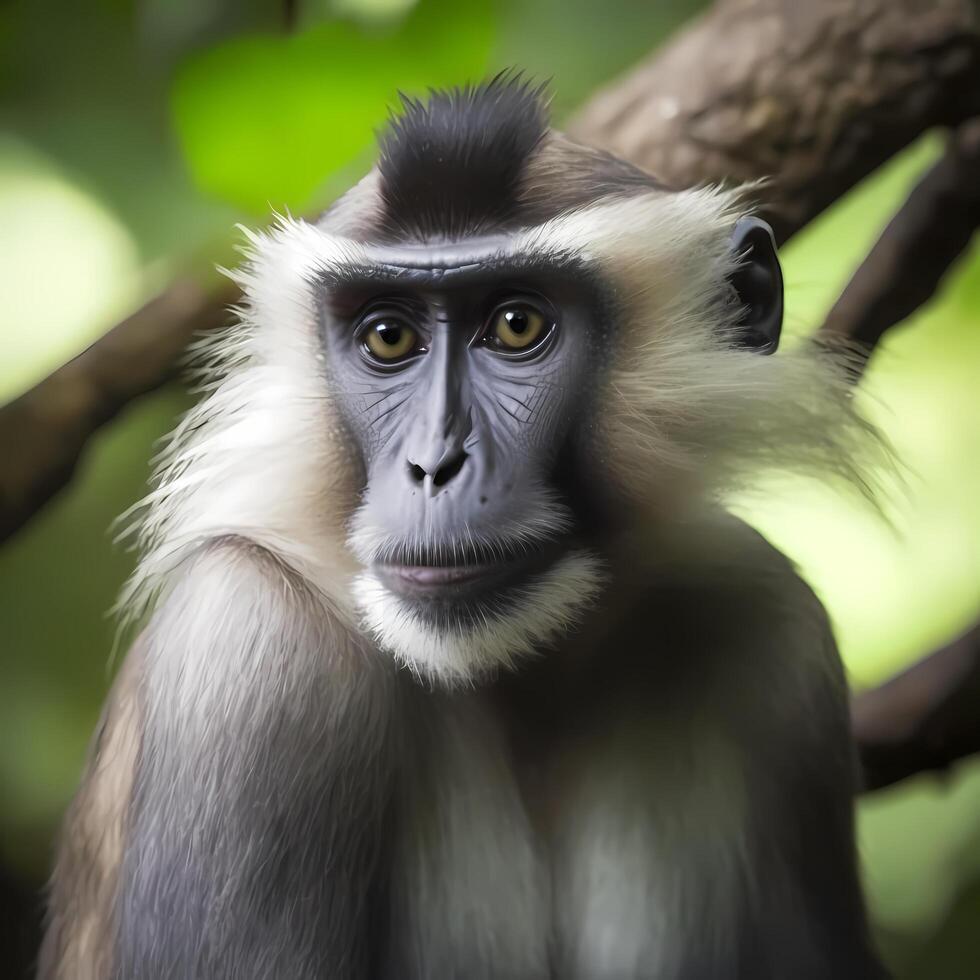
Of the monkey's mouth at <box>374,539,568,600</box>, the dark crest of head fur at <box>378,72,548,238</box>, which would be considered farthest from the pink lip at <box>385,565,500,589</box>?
the dark crest of head fur at <box>378,72,548,238</box>

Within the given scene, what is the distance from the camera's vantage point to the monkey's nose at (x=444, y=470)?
1606 mm

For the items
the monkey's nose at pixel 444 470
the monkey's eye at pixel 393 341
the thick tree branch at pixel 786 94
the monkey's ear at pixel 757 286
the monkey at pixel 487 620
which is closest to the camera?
the monkey's nose at pixel 444 470

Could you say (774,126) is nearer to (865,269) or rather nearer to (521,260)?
(865,269)

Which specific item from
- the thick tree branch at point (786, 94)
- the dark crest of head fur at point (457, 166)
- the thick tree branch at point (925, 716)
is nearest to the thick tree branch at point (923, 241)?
the thick tree branch at point (786, 94)

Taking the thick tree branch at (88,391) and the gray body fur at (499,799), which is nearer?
the gray body fur at (499,799)

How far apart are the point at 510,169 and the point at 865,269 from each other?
152cm

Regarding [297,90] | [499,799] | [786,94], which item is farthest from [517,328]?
[786,94]

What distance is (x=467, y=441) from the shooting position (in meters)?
1.64

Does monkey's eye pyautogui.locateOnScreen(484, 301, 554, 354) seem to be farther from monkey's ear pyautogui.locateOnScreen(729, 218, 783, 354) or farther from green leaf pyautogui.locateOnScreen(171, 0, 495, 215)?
green leaf pyautogui.locateOnScreen(171, 0, 495, 215)

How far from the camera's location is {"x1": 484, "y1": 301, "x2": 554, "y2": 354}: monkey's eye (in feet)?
5.84

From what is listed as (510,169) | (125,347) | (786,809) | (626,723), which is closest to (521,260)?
Answer: (510,169)

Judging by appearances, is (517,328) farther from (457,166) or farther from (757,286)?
(757,286)

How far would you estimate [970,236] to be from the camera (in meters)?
3.15

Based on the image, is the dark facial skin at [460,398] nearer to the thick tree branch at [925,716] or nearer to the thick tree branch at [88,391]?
the thick tree branch at [88,391]
